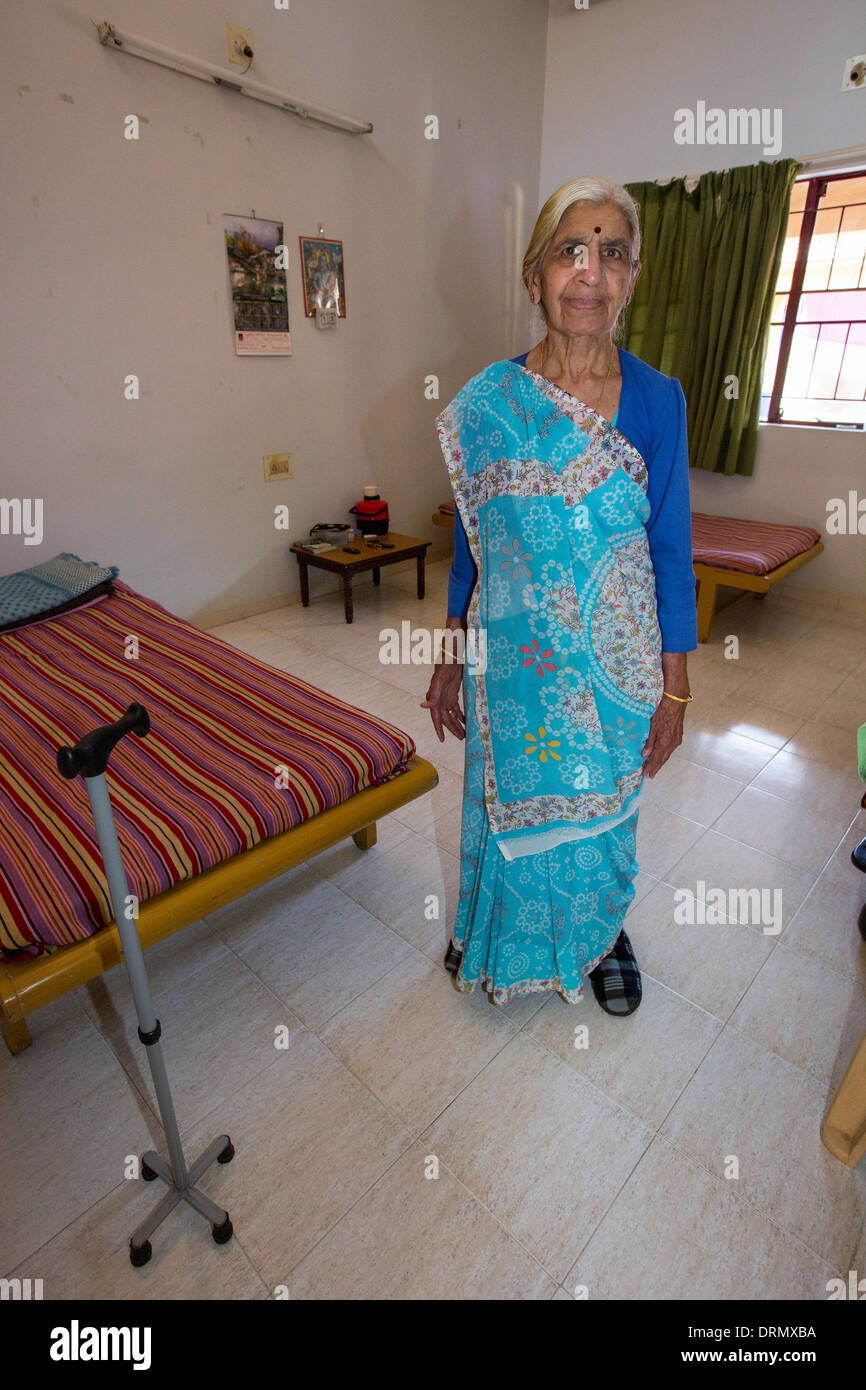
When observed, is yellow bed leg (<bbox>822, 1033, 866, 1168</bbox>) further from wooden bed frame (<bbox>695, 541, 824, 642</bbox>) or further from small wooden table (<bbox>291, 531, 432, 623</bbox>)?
small wooden table (<bbox>291, 531, 432, 623</bbox>)

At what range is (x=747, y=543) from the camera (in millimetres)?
3619

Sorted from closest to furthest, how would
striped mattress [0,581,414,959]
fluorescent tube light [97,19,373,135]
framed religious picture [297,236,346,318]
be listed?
striped mattress [0,581,414,959]
fluorescent tube light [97,19,373,135]
framed religious picture [297,236,346,318]

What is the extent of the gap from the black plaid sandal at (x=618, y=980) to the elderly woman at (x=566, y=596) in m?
0.15

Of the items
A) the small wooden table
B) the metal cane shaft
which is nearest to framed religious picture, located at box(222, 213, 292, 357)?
the small wooden table

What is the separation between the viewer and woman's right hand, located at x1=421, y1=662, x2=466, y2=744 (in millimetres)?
1436

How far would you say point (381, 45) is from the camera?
139 inches

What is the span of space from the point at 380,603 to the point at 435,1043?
2.96 meters

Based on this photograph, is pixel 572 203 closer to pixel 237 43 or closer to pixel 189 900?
pixel 189 900

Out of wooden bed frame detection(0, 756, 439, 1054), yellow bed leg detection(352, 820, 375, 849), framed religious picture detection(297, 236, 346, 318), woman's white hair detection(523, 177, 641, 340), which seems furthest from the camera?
framed religious picture detection(297, 236, 346, 318)

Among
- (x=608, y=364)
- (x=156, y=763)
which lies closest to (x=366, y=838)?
(x=156, y=763)

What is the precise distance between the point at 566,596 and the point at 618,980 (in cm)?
94

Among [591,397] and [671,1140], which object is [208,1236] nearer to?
[671,1140]

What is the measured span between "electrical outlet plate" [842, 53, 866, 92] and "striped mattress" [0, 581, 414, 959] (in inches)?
160
